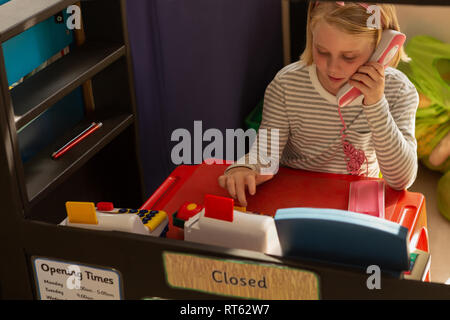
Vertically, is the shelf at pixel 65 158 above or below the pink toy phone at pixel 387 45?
below

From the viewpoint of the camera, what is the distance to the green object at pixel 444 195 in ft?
7.13

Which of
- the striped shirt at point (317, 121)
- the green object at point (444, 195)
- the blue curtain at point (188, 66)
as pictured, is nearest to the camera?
the striped shirt at point (317, 121)

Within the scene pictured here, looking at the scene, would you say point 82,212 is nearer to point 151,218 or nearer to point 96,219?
point 96,219

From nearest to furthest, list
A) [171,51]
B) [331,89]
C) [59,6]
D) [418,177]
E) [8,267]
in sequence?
[8,267]
[59,6]
[331,89]
[171,51]
[418,177]

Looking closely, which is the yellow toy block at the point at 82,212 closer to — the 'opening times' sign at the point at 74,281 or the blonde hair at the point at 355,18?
the 'opening times' sign at the point at 74,281

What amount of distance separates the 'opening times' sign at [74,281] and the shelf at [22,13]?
1.15 ft

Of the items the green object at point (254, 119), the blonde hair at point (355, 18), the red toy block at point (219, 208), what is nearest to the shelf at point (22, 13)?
the red toy block at point (219, 208)

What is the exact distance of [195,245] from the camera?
2.77 feet

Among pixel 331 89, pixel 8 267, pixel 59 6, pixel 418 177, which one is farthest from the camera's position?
pixel 418 177

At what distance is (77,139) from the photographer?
134 centimetres

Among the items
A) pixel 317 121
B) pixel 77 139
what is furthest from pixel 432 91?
pixel 77 139

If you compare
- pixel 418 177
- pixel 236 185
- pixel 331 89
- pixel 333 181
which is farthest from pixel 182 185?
pixel 418 177

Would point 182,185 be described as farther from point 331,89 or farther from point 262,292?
point 262,292

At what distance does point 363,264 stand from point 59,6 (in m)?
0.68
